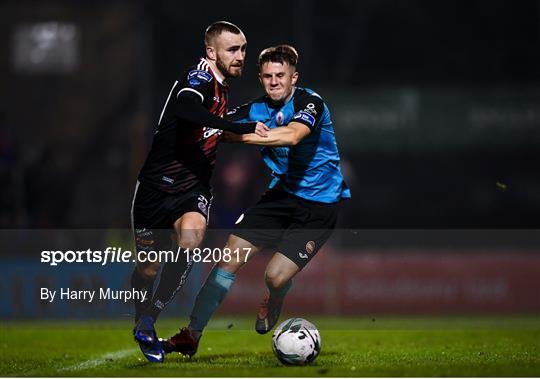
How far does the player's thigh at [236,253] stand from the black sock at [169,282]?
1.06ft

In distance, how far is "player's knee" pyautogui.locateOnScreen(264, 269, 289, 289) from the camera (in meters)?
8.79

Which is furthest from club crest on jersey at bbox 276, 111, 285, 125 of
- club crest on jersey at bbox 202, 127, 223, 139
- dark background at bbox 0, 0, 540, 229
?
dark background at bbox 0, 0, 540, 229

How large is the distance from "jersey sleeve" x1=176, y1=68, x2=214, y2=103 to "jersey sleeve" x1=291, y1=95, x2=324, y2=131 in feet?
2.43

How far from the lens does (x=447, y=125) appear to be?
17.9 meters

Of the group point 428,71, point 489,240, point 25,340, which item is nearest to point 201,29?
point 428,71

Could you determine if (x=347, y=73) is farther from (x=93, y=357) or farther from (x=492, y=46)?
(x=93, y=357)

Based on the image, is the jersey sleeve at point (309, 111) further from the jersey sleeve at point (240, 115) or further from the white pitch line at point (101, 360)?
the white pitch line at point (101, 360)

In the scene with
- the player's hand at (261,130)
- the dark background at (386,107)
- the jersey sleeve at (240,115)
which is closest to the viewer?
the player's hand at (261,130)

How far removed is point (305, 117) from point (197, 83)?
3.03 ft

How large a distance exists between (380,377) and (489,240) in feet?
34.5

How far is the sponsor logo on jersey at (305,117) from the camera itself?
28.3ft

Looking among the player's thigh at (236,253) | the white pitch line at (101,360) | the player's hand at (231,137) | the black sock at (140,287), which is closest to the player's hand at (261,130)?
the player's hand at (231,137)

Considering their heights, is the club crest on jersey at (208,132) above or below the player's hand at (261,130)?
below

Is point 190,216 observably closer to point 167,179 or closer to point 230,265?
point 167,179
